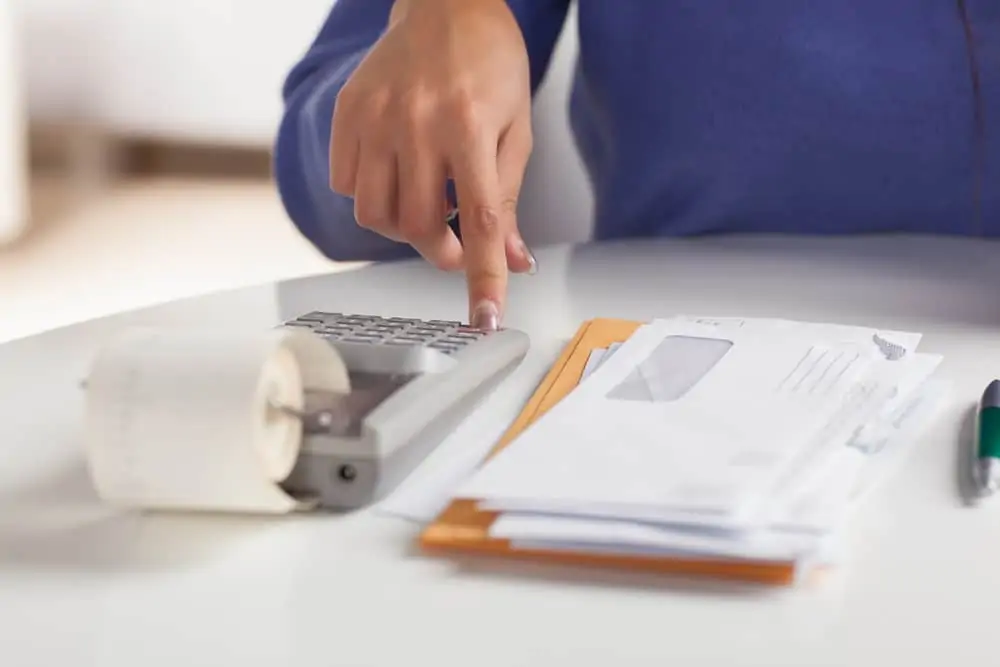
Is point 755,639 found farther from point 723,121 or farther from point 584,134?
point 584,134

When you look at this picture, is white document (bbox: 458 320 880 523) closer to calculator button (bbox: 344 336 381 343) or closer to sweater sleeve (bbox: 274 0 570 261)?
calculator button (bbox: 344 336 381 343)

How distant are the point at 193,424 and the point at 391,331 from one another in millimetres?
150

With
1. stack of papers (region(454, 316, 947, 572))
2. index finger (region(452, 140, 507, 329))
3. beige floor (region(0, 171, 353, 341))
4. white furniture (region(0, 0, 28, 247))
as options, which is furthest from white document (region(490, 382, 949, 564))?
white furniture (region(0, 0, 28, 247))

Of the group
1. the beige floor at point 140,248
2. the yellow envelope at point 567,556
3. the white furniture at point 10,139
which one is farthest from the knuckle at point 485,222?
the white furniture at point 10,139

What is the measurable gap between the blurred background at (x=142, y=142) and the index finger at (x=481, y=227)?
1358 millimetres

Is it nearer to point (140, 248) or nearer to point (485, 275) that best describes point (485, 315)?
point (485, 275)

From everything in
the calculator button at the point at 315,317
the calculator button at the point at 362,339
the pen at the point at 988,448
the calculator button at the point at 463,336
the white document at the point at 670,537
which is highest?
the calculator button at the point at 315,317

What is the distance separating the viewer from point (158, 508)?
0.39 metres

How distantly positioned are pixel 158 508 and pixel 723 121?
0.64 metres

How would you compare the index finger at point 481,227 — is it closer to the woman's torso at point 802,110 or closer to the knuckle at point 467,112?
the knuckle at point 467,112

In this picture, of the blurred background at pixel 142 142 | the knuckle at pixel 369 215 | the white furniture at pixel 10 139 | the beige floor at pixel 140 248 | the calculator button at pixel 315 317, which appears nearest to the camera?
the calculator button at pixel 315 317

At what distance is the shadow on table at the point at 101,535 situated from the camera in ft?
1.19

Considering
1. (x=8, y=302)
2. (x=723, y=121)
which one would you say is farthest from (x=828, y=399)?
(x=8, y=302)

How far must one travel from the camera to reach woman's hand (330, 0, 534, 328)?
0.60 meters
